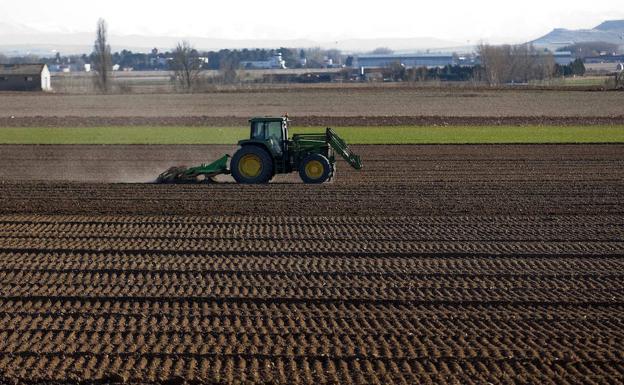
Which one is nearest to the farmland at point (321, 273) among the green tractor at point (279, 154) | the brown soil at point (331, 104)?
the green tractor at point (279, 154)

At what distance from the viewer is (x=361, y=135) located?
141ft

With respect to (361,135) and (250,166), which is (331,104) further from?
(250,166)

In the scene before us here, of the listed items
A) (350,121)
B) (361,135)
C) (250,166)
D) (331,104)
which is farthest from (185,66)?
(250,166)

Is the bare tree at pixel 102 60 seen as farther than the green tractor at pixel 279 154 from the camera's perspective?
Yes

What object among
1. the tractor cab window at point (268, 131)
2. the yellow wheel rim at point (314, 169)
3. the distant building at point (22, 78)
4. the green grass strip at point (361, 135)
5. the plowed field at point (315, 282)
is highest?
the distant building at point (22, 78)

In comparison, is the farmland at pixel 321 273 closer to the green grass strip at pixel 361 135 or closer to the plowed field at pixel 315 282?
the plowed field at pixel 315 282

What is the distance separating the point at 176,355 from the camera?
37.8ft

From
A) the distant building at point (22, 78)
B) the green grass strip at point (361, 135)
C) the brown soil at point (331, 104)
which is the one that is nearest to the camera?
the green grass strip at point (361, 135)

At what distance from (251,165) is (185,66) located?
3295 inches

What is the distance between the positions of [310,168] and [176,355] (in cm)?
1417

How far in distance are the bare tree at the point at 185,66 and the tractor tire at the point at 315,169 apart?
8019 cm

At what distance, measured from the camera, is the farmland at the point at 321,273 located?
11.3 m

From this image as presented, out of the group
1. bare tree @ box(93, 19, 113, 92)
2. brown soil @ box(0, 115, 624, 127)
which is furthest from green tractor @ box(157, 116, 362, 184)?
bare tree @ box(93, 19, 113, 92)

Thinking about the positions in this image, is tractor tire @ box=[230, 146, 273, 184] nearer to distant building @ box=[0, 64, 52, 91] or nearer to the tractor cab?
the tractor cab
